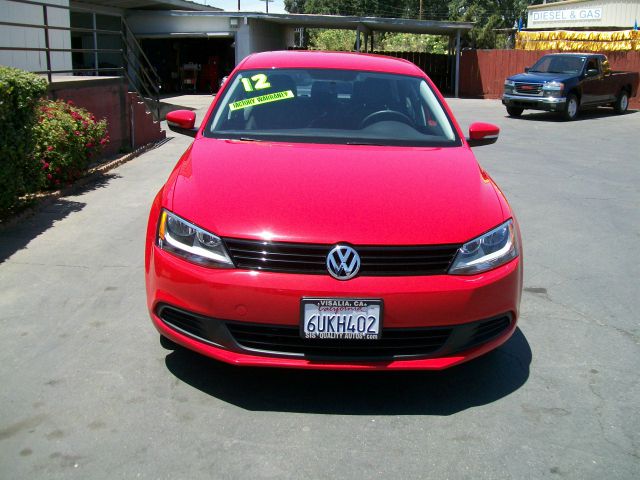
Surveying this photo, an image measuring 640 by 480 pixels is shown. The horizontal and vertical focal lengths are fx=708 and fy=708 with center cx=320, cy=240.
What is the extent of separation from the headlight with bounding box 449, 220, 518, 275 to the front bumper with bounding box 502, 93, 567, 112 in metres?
16.8

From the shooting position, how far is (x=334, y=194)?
3.62m

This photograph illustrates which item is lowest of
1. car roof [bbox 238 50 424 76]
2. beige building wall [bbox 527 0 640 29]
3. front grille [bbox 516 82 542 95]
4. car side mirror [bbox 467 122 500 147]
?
car side mirror [bbox 467 122 500 147]

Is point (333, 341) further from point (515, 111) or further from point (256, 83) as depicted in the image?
point (515, 111)

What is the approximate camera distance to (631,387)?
3854mm

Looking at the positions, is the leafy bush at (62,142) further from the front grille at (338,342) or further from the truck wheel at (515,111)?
the truck wheel at (515,111)

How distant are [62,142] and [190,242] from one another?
18.2ft

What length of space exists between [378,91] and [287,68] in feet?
2.27

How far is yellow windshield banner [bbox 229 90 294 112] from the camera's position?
4.89m

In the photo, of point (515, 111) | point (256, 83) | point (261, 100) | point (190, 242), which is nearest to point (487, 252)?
point (190, 242)

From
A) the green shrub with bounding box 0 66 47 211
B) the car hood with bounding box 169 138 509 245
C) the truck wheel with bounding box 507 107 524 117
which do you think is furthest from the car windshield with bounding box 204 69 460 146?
the truck wheel with bounding box 507 107 524 117

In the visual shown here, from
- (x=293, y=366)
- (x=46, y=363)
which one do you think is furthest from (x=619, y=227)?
(x=46, y=363)

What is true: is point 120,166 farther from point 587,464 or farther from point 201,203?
point 587,464

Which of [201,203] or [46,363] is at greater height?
[201,203]

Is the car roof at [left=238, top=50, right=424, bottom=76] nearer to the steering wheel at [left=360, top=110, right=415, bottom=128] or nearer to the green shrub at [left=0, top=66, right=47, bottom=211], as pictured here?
the steering wheel at [left=360, top=110, right=415, bottom=128]
